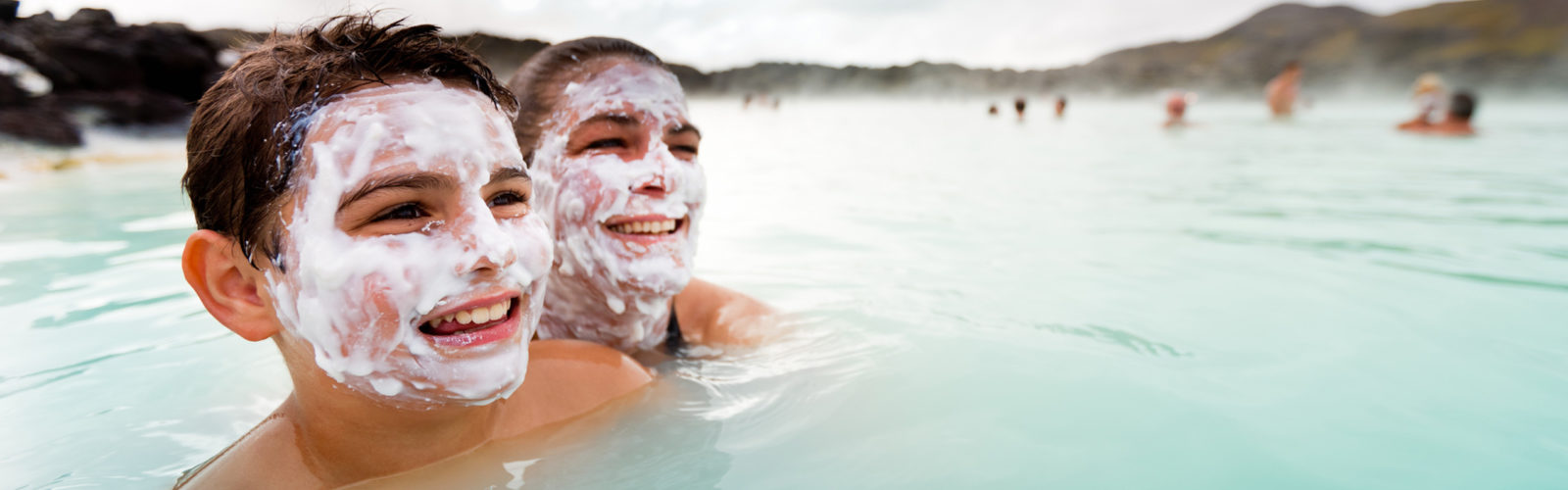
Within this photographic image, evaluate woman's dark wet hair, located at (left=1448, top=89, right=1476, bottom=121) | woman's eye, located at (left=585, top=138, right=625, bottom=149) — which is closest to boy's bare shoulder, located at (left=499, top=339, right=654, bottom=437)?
woman's eye, located at (left=585, top=138, right=625, bottom=149)

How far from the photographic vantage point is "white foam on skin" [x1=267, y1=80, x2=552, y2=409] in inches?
61.7

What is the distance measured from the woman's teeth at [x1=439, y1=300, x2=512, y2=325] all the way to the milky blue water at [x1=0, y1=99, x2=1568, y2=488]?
1.69 ft

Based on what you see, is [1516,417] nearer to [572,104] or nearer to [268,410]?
[572,104]

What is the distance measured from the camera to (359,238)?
1574 mm

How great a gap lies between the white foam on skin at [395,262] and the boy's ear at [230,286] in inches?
2.7

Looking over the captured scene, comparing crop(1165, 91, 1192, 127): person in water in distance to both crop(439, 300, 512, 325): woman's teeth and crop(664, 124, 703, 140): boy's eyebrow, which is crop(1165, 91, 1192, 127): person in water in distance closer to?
crop(664, 124, 703, 140): boy's eyebrow

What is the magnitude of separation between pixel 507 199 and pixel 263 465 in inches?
29.3

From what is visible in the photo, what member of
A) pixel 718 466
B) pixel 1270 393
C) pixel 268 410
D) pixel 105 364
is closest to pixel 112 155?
pixel 105 364

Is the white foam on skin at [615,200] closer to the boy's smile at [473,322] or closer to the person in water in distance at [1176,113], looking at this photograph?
the boy's smile at [473,322]

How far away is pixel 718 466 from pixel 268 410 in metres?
1.66

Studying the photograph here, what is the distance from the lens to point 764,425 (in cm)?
246

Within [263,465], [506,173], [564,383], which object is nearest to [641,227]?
[564,383]

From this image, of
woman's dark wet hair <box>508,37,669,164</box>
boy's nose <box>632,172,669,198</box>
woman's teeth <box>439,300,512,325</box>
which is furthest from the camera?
woman's dark wet hair <box>508,37,669,164</box>

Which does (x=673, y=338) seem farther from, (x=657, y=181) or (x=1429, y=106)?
(x=1429, y=106)
